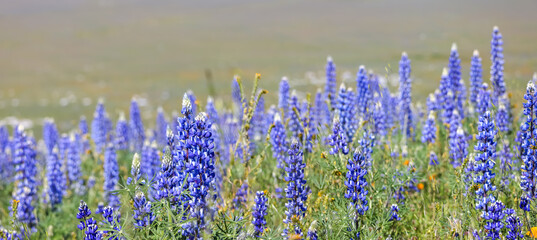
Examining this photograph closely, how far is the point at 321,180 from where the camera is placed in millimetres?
4375

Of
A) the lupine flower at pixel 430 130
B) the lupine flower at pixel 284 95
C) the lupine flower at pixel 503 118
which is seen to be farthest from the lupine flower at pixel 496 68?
the lupine flower at pixel 284 95

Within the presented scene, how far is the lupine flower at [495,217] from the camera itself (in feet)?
12.0

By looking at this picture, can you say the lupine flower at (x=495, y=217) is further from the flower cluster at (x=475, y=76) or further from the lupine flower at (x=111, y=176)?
the lupine flower at (x=111, y=176)

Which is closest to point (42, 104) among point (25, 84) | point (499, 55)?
point (25, 84)

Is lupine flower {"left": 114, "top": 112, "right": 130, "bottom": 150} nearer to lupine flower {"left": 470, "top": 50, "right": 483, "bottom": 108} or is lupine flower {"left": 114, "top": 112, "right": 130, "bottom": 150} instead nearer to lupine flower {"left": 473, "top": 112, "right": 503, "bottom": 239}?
lupine flower {"left": 470, "top": 50, "right": 483, "bottom": 108}

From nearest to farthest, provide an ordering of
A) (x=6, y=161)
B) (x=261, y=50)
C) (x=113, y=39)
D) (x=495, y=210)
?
1. (x=495, y=210)
2. (x=6, y=161)
3. (x=261, y=50)
4. (x=113, y=39)

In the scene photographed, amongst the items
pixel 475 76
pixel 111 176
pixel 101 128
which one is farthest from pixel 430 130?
pixel 101 128

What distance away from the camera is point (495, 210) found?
367cm

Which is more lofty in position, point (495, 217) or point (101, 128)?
point (101, 128)

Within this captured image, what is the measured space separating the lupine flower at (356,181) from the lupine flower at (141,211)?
129 cm

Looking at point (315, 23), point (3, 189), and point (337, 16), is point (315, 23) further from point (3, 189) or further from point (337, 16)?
point (3, 189)

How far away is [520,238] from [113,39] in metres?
38.0

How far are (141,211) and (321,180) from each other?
153 centimetres

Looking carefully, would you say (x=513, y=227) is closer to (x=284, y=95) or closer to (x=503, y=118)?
(x=503, y=118)
